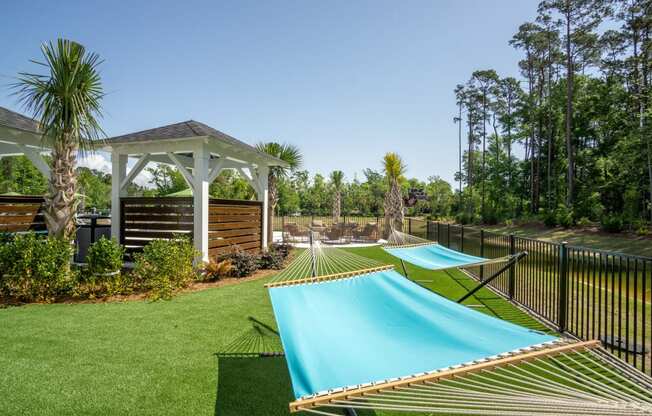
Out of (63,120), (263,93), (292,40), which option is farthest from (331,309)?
(263,93)

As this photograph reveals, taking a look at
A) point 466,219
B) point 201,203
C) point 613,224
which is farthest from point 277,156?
point 466,219

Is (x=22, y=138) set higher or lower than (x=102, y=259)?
higher

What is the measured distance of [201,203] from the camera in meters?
7.19

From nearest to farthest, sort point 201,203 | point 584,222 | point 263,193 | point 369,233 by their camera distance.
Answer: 1. point 201,203
2. point 263,193
3. point 369,233
4. point 584,222

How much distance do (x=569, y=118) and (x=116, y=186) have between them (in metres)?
24.4

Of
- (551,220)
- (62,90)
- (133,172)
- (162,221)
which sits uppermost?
(62,90)

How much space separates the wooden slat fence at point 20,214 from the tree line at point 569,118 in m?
22.0

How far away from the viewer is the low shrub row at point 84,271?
5.09 meters

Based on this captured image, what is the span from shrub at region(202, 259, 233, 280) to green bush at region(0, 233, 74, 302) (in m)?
2.31

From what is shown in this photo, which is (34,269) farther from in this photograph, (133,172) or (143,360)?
(143,360)

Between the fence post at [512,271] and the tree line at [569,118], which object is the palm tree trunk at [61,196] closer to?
the fence post at [512,271]

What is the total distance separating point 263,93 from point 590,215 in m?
19.5

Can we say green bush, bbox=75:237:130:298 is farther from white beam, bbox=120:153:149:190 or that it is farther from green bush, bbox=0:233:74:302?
white beam, bbox=120:153:149:190

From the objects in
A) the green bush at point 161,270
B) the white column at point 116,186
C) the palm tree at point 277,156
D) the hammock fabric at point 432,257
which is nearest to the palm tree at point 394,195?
the palm tree at point 277,156
